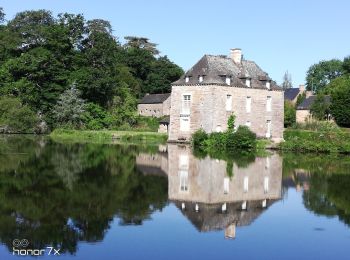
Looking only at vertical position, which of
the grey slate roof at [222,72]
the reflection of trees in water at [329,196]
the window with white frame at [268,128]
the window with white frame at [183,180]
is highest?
the grey slate roof at [222,72]

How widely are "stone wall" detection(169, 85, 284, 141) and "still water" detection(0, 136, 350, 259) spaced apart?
19288 mm

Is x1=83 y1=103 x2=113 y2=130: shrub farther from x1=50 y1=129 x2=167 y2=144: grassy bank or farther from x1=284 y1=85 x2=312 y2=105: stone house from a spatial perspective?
x1=284 y1=85 x2=312 y2=105: stone house

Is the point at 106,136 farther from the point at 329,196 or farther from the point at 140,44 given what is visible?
the point at 140,44

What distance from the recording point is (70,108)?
172ft

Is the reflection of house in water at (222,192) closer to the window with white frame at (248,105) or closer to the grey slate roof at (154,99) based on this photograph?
the window with white frame at (248,105)

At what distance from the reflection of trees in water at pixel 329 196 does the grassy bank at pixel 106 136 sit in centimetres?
2649

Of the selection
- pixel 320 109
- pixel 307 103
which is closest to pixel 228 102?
pixel 320 109

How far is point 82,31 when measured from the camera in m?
59.4

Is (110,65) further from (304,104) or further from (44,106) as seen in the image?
(304,104)

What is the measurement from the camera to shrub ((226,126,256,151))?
37.4 m

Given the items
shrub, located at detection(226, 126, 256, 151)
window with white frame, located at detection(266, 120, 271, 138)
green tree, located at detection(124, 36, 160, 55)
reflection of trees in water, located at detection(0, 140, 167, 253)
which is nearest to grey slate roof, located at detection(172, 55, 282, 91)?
window with white frame, located at detection(266, 120, 271, 138)

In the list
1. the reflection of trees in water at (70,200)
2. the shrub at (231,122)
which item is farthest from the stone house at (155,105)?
the reflection of trees in water at (70,200)

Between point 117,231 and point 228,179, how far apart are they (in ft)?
28.5

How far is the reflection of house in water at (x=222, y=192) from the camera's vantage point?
11938mm
